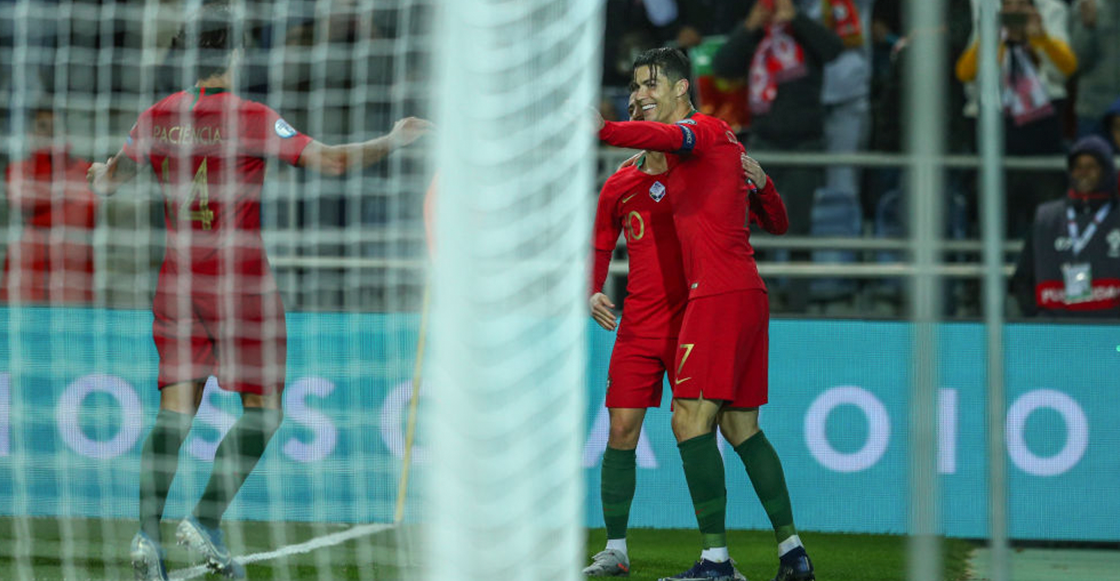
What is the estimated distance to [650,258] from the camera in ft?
19.4

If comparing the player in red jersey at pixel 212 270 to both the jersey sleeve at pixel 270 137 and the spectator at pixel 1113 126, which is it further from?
the spectator at pixel 1113 126

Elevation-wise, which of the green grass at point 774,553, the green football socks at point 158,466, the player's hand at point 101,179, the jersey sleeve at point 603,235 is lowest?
the green grass at point 774,553

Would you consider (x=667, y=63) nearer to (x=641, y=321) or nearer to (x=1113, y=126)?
(x=641, y=321)

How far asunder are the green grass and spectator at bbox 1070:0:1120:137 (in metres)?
3.16

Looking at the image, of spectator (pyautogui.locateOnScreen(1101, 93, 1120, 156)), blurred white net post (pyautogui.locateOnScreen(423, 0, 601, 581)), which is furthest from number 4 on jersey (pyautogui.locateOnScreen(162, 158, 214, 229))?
spectator (pyautogui.locateOnScreen(1101, 93, 1120, 156))

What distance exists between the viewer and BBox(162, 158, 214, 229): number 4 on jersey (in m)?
5.17

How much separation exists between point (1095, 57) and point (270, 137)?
5.75 metres

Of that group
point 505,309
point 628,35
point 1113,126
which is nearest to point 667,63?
point 505,309

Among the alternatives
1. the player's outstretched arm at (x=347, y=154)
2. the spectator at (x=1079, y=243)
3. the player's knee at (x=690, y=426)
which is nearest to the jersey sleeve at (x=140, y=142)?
the player's outstretched arm at (x=347, y=154)

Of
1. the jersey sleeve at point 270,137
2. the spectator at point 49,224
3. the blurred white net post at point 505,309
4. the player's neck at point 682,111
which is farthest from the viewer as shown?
the spectator at point 49,224

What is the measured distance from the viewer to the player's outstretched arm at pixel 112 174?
522cm

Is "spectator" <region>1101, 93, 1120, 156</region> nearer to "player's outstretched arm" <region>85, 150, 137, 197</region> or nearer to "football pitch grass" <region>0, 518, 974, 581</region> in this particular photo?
"football pitch grass" <region>0, 518, 974, 581</region>

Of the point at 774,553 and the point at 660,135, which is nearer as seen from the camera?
the point at 660,135

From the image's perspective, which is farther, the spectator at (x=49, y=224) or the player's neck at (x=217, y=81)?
the spectator at (x=49, y=224)
